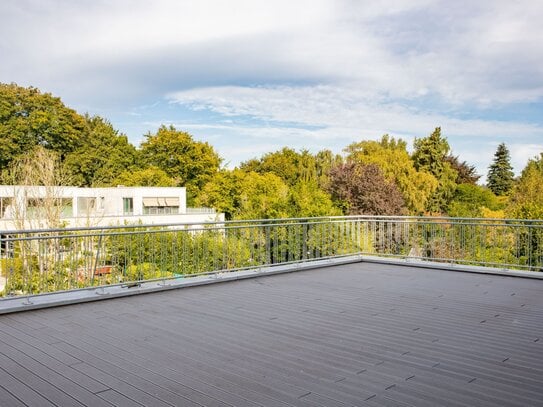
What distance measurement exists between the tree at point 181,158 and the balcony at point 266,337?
120 ft

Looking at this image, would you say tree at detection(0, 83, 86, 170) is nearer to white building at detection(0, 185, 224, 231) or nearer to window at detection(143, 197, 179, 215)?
white building at detection(0, 185, 224, 231)

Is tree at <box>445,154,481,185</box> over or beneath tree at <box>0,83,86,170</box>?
beneath

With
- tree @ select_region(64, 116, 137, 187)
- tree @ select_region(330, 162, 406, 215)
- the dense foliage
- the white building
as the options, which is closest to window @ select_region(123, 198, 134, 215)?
the white building

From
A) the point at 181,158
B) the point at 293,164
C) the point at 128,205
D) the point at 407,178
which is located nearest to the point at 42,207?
the point at 128,205

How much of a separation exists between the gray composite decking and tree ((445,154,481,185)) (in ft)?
123

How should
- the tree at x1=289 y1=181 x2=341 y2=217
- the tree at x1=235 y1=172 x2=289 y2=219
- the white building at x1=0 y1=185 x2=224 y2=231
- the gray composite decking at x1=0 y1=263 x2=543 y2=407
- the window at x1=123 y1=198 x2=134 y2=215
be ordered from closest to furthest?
the gray composite decking at x1=0 y1=263 x2=543 y2=407, the tree at x1=289 y1=181 x2=341 y2=217, the tree at x1=235 y1=172 x2=289 y2=219, the white building at x1=0 y1=185 x2=224 y2=231, the window at x1=123 y1=198 x2=134 y2=215

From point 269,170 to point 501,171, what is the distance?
23.0m

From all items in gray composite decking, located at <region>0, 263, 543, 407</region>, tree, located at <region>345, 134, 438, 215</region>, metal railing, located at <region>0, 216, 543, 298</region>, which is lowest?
gray composite decking, located at <region>0, 263, 543, 407</region>

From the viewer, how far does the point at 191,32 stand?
14.7 meters

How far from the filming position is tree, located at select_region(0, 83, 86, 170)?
36.0 metres

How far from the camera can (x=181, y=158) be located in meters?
43.6

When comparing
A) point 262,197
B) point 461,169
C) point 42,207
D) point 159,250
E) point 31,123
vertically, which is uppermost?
point 31,123

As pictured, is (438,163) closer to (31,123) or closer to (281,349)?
(31,123)

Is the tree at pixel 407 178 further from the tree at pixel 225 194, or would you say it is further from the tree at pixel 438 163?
the tree at pixel 225 194
